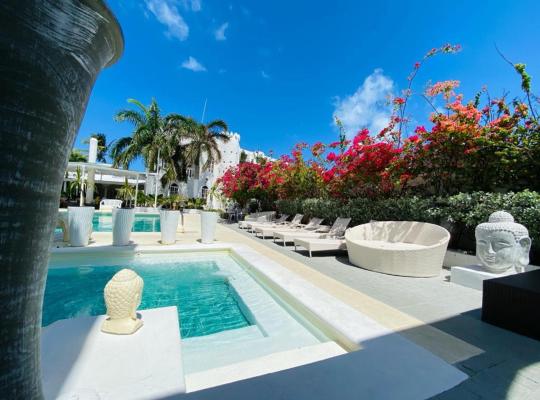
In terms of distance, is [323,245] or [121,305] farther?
[323,245]

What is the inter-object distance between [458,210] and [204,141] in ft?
74.7

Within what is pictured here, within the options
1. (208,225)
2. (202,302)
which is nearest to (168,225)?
(208,225)

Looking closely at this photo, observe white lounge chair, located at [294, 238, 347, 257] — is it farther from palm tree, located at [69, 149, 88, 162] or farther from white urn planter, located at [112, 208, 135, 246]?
palm tree, located at [69, 149, 88, 162]

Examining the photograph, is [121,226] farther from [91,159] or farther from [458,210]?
[91,159]

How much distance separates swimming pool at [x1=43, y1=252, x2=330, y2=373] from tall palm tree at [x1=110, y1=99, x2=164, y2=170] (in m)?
18.6

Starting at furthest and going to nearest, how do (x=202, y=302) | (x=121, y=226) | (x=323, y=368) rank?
(x=121, y=226) → (x=202, y=302) → (x=323, y=368)

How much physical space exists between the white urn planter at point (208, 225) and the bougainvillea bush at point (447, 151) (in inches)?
179

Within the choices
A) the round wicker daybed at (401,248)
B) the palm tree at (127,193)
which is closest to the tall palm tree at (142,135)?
the palm tree at (127,193)

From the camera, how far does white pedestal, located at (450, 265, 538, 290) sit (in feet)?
15.1

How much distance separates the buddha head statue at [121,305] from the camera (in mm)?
2334

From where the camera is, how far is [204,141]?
1008 inches

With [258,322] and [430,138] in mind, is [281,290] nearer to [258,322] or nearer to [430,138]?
[258,322]

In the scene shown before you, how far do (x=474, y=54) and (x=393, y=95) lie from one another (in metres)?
2.71

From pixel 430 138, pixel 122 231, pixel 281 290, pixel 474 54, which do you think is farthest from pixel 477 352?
pixel 474 54
